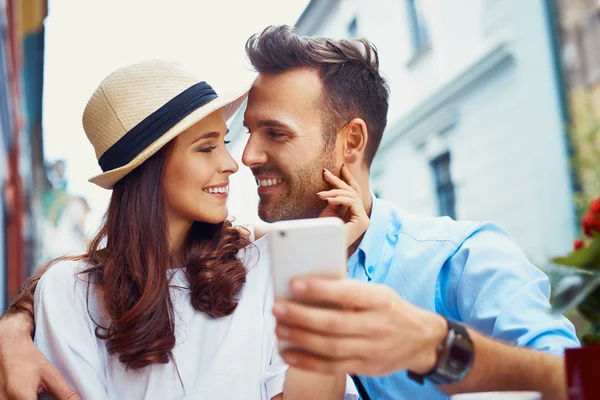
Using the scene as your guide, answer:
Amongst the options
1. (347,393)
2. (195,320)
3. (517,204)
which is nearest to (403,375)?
(347,393)

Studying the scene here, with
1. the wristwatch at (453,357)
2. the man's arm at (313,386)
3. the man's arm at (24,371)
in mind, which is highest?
the wristwatch at (453,357)

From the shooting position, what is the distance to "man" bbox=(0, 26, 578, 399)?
0.80 meters

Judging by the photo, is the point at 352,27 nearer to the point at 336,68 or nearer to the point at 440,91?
the point at 440,91

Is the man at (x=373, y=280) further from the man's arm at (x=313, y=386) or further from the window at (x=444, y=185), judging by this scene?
the window at (x=444, y=185)

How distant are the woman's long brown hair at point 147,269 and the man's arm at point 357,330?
906 mm

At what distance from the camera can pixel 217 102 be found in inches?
73.6

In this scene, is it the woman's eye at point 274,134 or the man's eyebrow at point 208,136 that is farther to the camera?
the woman's eye at point 274,134

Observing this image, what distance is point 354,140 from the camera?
2359 millimetres

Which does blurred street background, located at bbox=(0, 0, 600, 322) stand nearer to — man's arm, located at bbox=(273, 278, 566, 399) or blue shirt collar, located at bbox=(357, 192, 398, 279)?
blue shirt collar, located at bbox=(357, 192, 398, 279)

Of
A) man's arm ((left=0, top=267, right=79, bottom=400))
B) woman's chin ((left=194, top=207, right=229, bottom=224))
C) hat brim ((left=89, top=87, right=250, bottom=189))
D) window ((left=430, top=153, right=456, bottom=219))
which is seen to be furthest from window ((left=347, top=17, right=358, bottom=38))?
man's arm ((left=0, top=267, right=79, bottom=400))

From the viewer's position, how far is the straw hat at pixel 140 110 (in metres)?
1.83

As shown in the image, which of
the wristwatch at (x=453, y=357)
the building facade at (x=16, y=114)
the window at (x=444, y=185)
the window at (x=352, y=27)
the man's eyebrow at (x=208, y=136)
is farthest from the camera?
the window at (x=352, y=27)

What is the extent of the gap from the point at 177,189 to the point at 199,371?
0.49 m

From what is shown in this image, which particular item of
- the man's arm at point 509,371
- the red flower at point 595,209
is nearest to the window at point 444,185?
the man's arm at point 509,371
